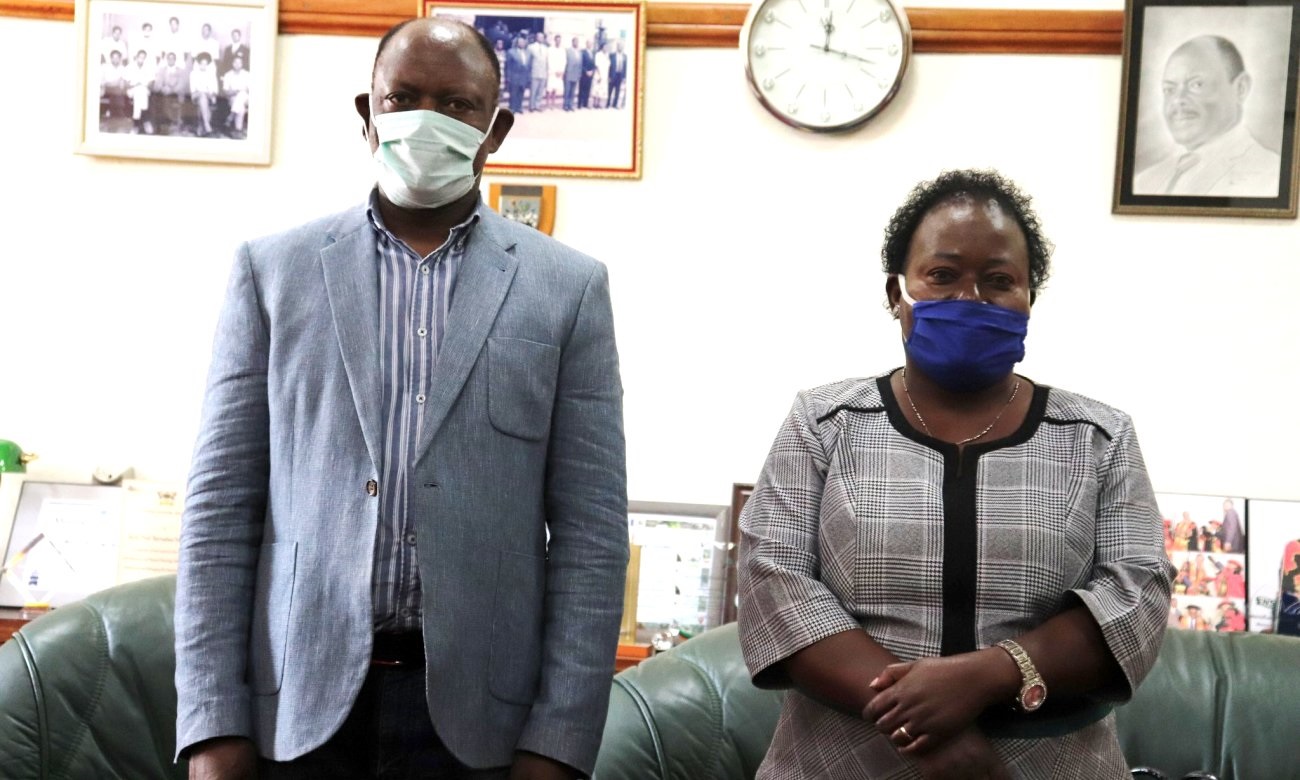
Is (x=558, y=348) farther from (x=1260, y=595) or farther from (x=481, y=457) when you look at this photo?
(x=1260, y=595)

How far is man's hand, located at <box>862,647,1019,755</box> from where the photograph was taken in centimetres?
143

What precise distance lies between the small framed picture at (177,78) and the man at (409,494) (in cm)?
174

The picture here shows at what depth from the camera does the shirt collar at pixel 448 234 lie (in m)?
1.54

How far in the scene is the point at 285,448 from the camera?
1437 millimetres

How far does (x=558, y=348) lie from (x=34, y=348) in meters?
2.19

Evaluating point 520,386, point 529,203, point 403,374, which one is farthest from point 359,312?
point 529,203

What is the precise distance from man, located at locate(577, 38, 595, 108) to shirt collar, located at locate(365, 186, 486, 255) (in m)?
1.55

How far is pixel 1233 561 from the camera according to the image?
2.86 m

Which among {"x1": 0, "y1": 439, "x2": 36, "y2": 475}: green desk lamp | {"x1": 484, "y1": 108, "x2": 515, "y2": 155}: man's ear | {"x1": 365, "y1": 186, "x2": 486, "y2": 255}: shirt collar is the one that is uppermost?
{"x1": 484, "y1": 108, "x2": 515, "y2": 155}: man's ear

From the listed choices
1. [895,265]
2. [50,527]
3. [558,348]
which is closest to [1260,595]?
[895,265]

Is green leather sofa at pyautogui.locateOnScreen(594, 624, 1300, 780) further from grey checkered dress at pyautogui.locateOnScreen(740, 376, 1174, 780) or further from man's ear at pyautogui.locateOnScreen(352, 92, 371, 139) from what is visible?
man's ear at pyautogui.locateOnScreen(352, 92, 371, 139)

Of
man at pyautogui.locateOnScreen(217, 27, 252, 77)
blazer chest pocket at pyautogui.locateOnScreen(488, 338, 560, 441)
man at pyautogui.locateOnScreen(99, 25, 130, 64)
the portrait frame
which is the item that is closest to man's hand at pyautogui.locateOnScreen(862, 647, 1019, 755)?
blazer chest pocket at pyautogui.locateOnScreen(488, 338, 560, 441)

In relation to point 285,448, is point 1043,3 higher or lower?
higher

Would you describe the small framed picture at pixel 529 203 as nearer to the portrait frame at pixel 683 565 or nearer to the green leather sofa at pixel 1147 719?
the portrait frame at pixel 683 565
